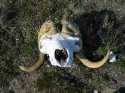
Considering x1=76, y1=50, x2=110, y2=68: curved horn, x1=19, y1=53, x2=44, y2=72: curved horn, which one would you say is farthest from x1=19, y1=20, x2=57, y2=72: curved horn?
x1=76, y1=50, x2=110, y2=68: curved horn

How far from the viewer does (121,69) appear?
26.2ft

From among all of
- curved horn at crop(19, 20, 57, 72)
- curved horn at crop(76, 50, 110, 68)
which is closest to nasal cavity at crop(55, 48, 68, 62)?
curved horn at crop(19, 20, 57, 72)

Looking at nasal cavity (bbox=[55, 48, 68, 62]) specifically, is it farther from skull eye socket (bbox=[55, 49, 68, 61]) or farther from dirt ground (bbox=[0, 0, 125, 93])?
dirt ground (bbox=[0, 0, 125, 93])

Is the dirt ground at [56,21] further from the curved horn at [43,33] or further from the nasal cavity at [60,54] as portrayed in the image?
the nasal cavity at [60,54]

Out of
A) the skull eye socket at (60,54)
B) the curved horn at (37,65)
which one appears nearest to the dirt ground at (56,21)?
the curved horn at (37,65)

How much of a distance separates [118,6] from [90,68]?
3.24 ft

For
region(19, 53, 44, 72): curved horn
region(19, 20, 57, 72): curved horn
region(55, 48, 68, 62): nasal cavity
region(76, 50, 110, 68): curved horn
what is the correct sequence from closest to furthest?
region(55, 48, 68, 62): nasal cavity < region(19, 20, 57, 72): curved horn < region(76, 50, 110, 68): curved horn < region(19, 53, 44, 72): curved horn

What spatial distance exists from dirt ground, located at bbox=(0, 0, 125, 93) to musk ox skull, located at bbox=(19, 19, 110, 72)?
393 millimetres

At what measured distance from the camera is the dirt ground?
797 cm

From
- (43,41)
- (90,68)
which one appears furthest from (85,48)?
(43,41)

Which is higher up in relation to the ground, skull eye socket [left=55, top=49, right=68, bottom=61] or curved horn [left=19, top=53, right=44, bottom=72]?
skull eye socket [left=55, top=49, right=68, bottom=61]

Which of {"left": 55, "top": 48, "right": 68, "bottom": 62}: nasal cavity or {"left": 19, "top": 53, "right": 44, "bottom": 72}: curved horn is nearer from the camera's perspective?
{"left": 55, "top": 48, "right": 68, "bottom": 62}: nasal cavity

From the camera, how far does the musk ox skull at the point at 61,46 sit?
22.9ft

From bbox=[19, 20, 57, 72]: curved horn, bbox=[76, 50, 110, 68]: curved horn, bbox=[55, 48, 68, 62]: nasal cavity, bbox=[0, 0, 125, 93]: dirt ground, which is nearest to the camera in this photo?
bbox=[55, 48, 68, 62]: nasal cavity
